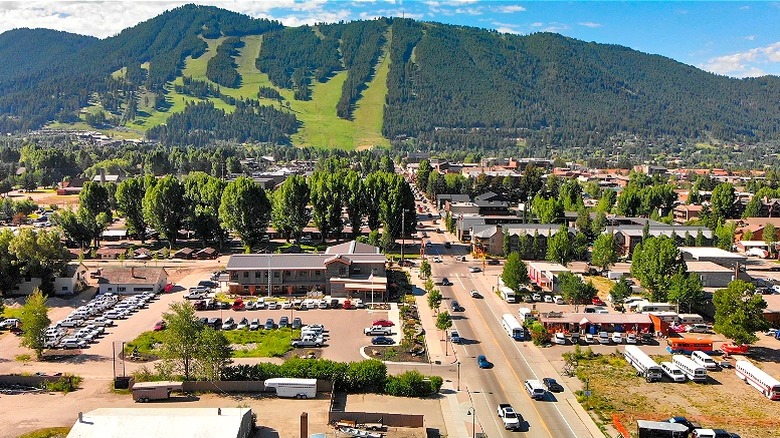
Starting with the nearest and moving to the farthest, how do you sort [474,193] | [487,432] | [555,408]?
[487,432], [555,408], [474,193]

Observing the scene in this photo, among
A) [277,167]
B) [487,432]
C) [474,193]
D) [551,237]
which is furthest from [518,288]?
[277,167]

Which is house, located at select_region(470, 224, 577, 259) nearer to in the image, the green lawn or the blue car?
the blue car

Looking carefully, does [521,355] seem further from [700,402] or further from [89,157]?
[89,157]

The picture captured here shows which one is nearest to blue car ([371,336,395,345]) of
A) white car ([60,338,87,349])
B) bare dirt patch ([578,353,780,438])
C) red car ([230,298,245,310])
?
bare dirt patch ([578,353,780,438])

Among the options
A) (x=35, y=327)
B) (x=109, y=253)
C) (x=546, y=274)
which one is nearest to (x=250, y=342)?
(x=35, y=327)

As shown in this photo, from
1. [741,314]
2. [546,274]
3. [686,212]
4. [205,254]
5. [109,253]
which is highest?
[686,212]

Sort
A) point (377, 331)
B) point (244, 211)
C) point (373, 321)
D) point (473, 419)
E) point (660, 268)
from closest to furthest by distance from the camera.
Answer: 1. point (473, 419)
2. point (377, 331)
3. point (373, 321)
4. point (660, 268)
5. point (244, 211)

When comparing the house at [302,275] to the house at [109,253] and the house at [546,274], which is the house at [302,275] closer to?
the house at [546,274]

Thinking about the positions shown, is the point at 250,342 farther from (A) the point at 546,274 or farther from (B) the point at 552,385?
(A) the point at 546,274
